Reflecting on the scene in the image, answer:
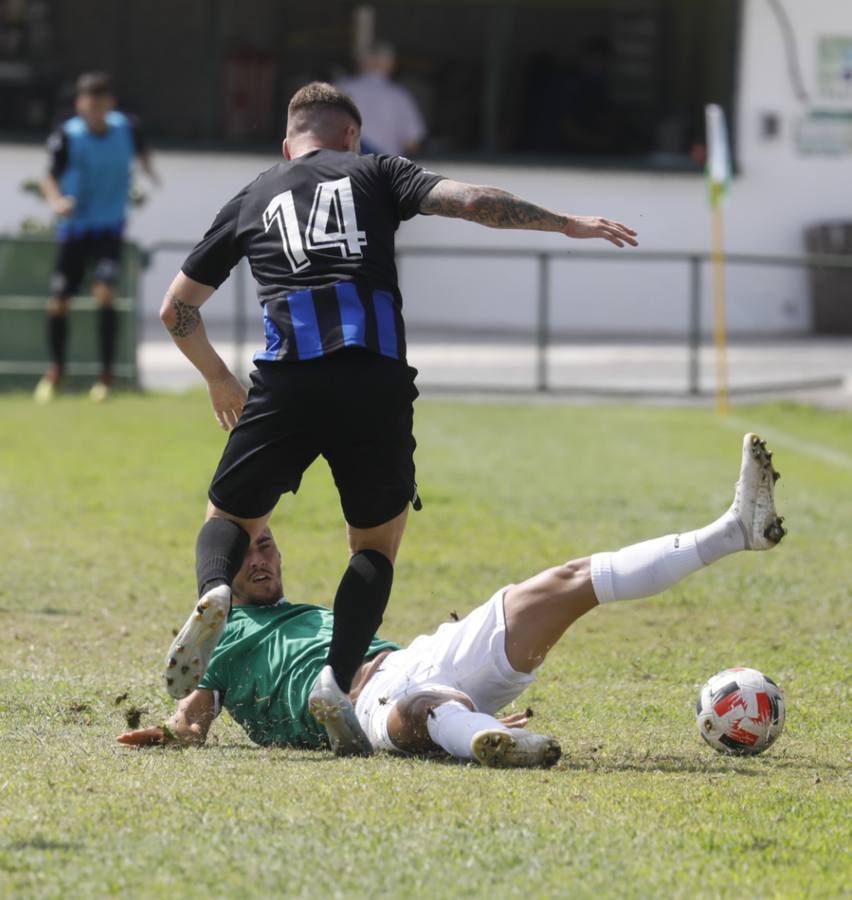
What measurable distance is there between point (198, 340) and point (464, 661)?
140cm

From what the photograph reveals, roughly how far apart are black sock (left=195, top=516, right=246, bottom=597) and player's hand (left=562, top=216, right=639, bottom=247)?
134cm

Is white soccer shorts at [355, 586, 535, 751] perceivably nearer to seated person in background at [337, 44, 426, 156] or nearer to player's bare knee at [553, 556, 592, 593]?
player's bare knee at [553, 556, 592, 593]

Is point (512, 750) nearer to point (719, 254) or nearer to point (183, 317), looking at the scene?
point (183, 317)

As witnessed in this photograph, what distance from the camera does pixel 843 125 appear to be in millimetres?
22016

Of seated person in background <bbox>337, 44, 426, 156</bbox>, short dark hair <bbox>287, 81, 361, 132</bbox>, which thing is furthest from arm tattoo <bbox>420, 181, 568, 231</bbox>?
seated person in background <bbox>337, 44, 426, 156</bbox>

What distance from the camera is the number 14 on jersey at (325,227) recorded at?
546 centimetres

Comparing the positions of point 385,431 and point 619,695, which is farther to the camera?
point 619,695

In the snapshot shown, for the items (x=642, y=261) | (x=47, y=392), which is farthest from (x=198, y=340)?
(x=642, y=261)

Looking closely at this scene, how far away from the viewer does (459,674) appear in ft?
18.1

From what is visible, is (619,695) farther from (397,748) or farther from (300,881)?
(300,881)

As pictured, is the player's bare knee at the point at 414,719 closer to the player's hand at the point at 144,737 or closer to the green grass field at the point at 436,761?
the green grass field at the point at 436,761

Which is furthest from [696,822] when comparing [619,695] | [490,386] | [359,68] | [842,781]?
[359,68]

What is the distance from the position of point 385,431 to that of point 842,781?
1.64m

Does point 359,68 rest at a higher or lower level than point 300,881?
higher
